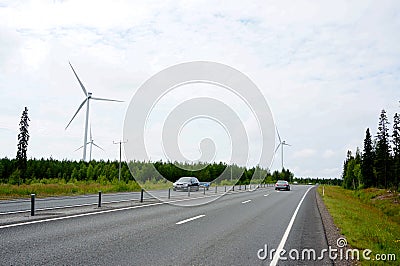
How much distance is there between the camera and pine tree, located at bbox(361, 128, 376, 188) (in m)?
101

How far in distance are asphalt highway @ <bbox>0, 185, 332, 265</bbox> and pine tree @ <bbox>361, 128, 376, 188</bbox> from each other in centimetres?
9416

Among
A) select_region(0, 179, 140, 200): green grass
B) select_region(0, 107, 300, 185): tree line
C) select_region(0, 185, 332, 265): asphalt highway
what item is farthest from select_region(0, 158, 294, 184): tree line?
select_region(0, 185, 332, 265): asphalt highway

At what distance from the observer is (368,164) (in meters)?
102

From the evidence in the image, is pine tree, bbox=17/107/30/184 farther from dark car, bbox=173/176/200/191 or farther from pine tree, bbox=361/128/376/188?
pine tree, bbox=361/128/376/188

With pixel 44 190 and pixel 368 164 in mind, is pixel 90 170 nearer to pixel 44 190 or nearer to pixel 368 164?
pixel 44 190

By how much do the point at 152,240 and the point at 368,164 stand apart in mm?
102931

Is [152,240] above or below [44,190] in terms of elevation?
below

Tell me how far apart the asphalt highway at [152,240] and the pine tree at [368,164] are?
94163mm

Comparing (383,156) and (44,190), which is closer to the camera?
(44,190)

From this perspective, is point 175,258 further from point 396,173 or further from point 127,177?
point 396,173

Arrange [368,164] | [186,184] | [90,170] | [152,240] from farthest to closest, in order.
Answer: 1. [368,164]
2. [90,170]
3. [186,184]
4. [152,240]

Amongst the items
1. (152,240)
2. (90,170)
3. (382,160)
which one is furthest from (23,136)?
(382,160)

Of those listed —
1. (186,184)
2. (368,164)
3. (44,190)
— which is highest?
(368,164)

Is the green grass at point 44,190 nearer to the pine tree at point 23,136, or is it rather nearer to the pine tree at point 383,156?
the pine tree at point 23,136
